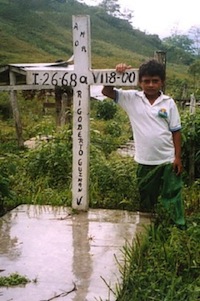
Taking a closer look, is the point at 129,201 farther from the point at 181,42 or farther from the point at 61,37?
the point at 181,42

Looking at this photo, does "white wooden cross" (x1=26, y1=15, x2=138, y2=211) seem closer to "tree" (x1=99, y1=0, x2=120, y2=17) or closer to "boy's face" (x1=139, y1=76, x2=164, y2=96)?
"boy's face" (x1=139, y1=76, x2=164, y2=96)

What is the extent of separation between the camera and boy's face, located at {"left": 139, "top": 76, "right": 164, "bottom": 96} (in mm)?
4117

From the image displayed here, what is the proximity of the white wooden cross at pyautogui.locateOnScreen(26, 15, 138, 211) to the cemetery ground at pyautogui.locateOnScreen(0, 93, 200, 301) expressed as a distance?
1.10 feet

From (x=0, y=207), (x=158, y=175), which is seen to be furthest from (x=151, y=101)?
(x=0, y=207)

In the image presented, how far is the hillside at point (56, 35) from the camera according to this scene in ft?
144

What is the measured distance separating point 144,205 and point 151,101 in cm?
105

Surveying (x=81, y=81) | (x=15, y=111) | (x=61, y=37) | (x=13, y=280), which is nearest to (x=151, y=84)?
(x=81, y=81)

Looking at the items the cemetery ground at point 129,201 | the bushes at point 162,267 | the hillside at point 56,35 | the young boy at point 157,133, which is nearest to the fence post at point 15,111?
the cemetery ground at point 129,201

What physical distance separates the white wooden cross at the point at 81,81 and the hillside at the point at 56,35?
105ft

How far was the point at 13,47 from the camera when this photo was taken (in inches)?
1729

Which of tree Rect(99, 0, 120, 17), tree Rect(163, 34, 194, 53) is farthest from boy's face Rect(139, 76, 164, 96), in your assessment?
tree Rect(99, 0, 120, 17)

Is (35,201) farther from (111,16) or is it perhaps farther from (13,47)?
(111,16)

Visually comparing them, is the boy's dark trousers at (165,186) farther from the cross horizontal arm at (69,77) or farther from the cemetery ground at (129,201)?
the cross horizontal arm at (69,77)

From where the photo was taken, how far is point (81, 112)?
15.2 ft
